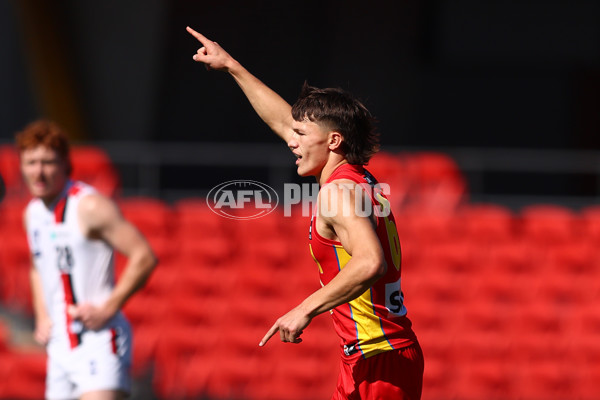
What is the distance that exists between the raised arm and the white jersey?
1.10 m

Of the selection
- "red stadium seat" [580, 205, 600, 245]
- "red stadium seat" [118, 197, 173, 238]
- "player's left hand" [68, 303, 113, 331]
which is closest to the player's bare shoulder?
"player's left hand" [68, 303, 113, 331]

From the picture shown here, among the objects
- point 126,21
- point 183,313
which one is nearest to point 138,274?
point 183,313

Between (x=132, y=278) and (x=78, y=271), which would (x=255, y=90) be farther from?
(x=78, y=271)

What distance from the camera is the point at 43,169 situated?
4.79 meters

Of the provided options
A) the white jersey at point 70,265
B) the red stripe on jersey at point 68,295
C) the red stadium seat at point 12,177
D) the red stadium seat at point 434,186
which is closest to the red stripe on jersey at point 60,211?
the white jersey at point 70,265

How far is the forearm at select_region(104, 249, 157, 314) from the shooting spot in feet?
15.5

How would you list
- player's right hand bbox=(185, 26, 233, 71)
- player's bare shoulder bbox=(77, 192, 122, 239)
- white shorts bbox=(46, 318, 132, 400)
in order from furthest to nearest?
player's bare shoulder bbox=(77, 192, 122, 239) → white shorts bbox=(46, 318, 132, 400) → player's right hand bbox=(185, 26, 233, 71)

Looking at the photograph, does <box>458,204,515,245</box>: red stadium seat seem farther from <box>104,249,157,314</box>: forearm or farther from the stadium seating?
<box>104,249,157,314</box>: forearm

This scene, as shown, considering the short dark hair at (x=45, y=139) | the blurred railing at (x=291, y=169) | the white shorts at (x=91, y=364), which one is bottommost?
the white shorts at (x=91, y=364)

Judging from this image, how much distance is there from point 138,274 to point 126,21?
873cm

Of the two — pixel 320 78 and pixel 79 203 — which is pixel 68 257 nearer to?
pixel 79 203

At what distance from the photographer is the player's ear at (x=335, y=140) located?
3658mm

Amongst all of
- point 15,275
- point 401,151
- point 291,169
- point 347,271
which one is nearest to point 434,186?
point 291,169

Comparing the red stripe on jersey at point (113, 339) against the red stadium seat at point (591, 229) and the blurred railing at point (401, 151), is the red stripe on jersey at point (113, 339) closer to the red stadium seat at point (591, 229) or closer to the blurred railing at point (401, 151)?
the red stadium seat at point (591, 229)
